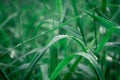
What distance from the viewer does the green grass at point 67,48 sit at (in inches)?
38.0

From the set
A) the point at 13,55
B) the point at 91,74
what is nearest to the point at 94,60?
the point at 91,74

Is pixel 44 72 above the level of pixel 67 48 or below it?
above

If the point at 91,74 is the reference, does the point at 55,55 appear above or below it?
above

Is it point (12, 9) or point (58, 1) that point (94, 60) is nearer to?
point (58, 1)

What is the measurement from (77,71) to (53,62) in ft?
0.82

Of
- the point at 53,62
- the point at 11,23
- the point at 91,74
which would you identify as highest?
the point at 53,62

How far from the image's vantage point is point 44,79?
3.14ft

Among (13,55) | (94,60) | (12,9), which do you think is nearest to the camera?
(94,60)

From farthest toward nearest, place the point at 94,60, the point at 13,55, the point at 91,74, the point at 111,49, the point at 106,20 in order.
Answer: the point at 111,49 < the point at 13,55 < the point at 91,74 < the point at 106,20 < the point at 94,60

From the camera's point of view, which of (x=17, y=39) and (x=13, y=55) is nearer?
(x=13, y=55)

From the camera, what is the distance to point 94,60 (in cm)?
89

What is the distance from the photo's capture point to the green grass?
38.0 inches

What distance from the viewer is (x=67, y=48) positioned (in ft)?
5.09

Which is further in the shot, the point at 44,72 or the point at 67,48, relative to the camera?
the point at 67,48
